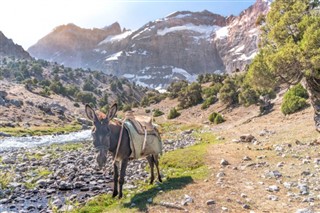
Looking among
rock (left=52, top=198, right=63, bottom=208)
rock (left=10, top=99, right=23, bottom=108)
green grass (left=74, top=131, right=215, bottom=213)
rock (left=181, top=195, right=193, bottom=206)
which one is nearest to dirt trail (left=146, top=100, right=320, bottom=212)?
rock (left=181, top=195, right=193, bottom=206)

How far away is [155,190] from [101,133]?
3.52 meters

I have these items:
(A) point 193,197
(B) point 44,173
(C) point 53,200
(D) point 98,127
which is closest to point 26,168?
(B) point 44,173

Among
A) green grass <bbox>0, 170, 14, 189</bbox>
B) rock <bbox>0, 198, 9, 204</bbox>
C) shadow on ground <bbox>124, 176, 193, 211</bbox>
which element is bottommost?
shadow on ground <bbox>124, 176, 193, 211</bbox>

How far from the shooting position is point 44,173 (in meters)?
19.9

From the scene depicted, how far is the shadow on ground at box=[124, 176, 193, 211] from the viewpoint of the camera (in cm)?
1163

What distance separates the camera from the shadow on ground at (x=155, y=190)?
11.6 meters

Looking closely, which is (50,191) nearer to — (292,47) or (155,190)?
(155,190)

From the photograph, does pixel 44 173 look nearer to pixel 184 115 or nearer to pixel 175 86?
pixel 184 115

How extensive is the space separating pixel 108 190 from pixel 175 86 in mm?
102134

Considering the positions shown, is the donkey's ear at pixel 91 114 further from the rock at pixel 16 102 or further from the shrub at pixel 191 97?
the rock at pixel 16 102

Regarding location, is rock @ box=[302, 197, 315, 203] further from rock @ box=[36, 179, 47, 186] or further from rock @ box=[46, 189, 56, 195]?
rock @ box=[36, 179, 47, 186]

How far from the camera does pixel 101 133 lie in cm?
1163

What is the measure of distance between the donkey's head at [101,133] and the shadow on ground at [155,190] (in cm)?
197

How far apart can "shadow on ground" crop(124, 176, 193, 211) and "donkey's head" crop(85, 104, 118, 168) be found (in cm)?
197
